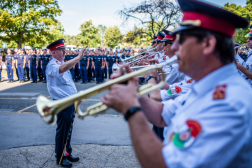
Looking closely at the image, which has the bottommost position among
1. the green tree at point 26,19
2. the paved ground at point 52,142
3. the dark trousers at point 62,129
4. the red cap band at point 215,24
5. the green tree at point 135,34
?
the paved ground at point 52,142

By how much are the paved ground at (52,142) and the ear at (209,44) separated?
292cm

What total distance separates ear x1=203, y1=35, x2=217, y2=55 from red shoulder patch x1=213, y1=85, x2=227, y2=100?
193 millimetres

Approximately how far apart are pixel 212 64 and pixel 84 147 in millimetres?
3646

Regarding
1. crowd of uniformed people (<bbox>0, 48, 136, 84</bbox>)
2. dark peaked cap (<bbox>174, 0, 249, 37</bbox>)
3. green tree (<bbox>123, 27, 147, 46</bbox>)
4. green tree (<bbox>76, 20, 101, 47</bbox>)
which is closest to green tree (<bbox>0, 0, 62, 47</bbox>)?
crowd of uniformed people (<bbox>0, 48, 136, 84</bbox>)

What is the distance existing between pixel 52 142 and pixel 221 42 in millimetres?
4196

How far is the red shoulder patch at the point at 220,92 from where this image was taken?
3.24 feet

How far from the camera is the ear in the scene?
3.54 feet

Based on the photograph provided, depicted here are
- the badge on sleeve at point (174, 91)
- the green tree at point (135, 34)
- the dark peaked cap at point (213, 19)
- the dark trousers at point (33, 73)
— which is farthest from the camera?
the dark trousers at point (33, 73)

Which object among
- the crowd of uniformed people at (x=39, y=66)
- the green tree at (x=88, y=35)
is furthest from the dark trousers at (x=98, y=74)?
the green tree at (x=88, y=35)

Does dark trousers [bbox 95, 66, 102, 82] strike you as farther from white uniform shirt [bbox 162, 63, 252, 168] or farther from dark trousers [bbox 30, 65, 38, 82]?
white uniform shirt [bbox 162, 63, 252, 168]

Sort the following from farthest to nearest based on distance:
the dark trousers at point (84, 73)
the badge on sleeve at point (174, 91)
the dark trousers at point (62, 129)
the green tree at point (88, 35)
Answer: the green tree at point (88, 35) → the dark trousers at point (84, 73) → the dark trousers at point (62, 129) → the badge on sleeve at point (174, 91)

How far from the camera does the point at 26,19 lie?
1712 cm

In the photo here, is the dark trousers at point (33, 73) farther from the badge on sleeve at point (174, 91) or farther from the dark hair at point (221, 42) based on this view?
the dark hair at point (221, 42)

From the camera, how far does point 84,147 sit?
13.8ft
